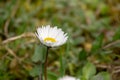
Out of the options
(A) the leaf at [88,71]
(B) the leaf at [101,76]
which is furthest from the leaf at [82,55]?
(B) the leaf at [101,76]

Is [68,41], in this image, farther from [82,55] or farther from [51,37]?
[51,37]

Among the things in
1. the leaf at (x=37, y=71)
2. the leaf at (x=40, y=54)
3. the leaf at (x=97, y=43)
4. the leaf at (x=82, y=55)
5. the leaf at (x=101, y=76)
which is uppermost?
the leaf at (x=97, y=43)

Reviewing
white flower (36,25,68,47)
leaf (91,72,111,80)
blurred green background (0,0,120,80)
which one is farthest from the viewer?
blurred green background (0,0,120,80)

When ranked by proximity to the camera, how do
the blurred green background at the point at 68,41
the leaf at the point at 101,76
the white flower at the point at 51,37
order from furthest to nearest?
the blurred green background at the point at 68,41 < the leaf at the point at 101,76 < the white flower at the point at 51,37

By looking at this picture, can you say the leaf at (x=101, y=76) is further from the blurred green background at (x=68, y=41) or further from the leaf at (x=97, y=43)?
the leaf at (x=97, y=43)

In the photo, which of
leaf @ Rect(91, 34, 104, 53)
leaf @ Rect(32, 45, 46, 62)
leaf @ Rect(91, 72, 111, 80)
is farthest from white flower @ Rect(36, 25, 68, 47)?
leaf @ Rect(91, 34, 104, 53)

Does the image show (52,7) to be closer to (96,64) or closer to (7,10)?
(7,10)

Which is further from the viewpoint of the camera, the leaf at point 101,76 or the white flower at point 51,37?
the leaf at point 101,76

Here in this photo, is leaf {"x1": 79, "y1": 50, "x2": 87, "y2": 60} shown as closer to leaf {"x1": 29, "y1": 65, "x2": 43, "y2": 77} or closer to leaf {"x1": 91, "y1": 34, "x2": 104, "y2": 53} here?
leaf {"x1": 91, "y1": 34, "x2": 104, "y2": 53}
